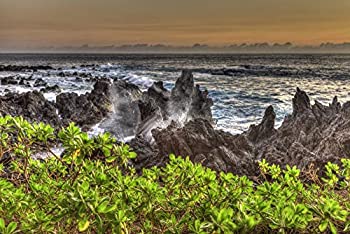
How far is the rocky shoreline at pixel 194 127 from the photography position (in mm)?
9828

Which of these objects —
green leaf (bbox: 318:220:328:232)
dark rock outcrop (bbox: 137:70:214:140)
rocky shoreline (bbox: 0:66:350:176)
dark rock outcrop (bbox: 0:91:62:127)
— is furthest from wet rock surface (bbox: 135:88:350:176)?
dark rock outcrop (bbox: 0:91:62:127)

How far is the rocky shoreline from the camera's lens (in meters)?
9.83

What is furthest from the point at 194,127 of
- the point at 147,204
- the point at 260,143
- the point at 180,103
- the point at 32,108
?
the point at 180,103

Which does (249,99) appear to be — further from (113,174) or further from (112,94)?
(113,174)

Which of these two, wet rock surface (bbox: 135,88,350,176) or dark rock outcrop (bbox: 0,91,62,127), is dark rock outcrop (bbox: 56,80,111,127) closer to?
dark rock outcrop (bbox: 0,91,62,127)

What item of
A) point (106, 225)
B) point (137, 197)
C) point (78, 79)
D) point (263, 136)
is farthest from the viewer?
point (78, 79)

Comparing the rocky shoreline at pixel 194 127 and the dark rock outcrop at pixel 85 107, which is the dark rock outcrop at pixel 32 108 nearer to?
the rocky shoreline at pixel 194 127

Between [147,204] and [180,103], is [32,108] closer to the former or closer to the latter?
[180,103]

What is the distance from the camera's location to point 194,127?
11.1 meters

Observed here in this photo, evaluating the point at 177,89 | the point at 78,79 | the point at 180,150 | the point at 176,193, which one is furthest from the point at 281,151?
the point at 78,79

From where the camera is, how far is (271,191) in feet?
10.4

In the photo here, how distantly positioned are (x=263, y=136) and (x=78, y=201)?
37.7ft

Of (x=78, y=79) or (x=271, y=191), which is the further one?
(x=78, y=79)

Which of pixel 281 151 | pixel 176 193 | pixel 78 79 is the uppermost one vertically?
pixel 176 193
